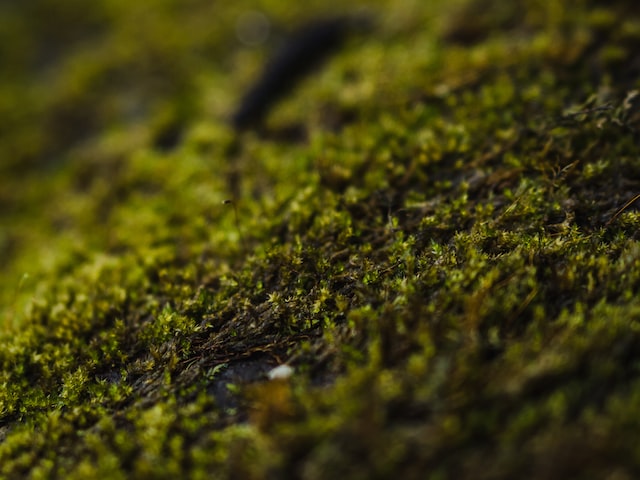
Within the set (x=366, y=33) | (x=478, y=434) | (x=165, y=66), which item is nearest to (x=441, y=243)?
(x=478, y=434)

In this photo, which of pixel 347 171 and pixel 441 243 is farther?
pixel 347 171

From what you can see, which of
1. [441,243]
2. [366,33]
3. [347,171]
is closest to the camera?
[441,243]

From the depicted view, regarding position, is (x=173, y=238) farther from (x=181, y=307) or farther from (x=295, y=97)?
(x=295, y=97)

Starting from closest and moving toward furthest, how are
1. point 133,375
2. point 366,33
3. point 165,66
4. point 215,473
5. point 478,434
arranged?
point 478,434 → point 215,473 → point 133,375 → point 366,33 → point 165,66

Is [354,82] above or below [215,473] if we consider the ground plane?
above

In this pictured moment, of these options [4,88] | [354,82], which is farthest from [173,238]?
[4,88]

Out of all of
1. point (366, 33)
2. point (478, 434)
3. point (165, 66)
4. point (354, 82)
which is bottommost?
point (478, 434)
